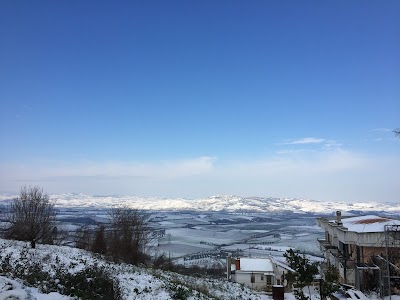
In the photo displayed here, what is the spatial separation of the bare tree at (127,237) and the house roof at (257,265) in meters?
13.8

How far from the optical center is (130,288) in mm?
14633

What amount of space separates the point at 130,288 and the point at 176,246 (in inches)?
4506

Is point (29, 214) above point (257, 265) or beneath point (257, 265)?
above

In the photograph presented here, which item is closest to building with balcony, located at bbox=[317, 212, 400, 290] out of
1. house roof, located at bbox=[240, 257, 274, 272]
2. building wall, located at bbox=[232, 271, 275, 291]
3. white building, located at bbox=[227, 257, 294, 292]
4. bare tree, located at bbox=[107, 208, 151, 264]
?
white building, located at bbox=[227, 257, 294, 292]

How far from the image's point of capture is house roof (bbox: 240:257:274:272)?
44.5 m

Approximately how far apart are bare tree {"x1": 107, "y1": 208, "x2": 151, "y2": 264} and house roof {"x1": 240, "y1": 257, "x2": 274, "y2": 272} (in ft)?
45.4

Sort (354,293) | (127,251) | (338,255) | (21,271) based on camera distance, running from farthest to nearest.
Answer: (127,251)
(338,255)
(354,293)
(21,271)

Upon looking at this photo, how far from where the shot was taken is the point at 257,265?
4625 cm

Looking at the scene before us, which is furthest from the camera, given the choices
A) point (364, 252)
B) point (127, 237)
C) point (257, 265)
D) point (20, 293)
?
point (257, 265)

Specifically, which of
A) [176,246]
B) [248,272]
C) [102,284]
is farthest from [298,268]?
[176,246]

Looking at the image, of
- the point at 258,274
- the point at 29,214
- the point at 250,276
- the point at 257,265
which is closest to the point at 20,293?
the point at 29,214

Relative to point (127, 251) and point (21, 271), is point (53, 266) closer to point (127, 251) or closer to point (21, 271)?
point (21, 271)

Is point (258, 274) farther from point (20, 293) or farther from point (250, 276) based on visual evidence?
point (20, 293)

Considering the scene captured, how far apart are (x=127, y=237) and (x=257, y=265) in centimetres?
1893
